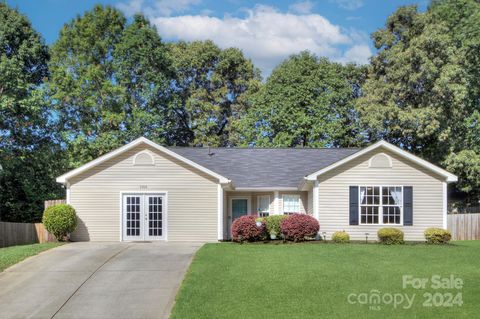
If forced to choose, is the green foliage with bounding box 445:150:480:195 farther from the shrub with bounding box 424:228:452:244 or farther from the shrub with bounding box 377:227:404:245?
the shrub with bounding box 377:227:404:245

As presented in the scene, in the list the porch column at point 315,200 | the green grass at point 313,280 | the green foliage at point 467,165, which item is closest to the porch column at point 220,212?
the porch column at point 315,200

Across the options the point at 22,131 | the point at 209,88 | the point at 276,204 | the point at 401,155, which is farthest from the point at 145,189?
the point at 209,88

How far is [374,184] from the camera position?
2542 centimetres

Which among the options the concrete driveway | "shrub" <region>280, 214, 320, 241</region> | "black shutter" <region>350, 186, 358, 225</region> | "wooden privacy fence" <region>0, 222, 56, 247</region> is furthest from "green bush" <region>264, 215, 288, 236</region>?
"wooden privacy fence" <region>0, 222, 56, 247</region>

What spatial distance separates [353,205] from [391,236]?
2.47 m

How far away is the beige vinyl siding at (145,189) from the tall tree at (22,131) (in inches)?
367

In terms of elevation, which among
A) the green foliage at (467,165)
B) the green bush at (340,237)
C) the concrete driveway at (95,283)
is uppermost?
the green foliage at (467,165)

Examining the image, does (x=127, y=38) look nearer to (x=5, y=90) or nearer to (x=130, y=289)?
(x=5, y=90)

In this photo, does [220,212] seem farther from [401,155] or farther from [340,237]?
[401,155]

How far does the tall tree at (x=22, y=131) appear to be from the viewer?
33.1 m

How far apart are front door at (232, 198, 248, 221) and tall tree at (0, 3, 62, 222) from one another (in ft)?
42.3

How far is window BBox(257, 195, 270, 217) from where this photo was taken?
28.2 meters

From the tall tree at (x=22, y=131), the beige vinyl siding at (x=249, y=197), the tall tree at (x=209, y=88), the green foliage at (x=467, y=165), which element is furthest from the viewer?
the tall tree at (x=209, y=88)

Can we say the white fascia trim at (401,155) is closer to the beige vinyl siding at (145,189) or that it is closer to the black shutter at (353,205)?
the black shutter at (353,205)
